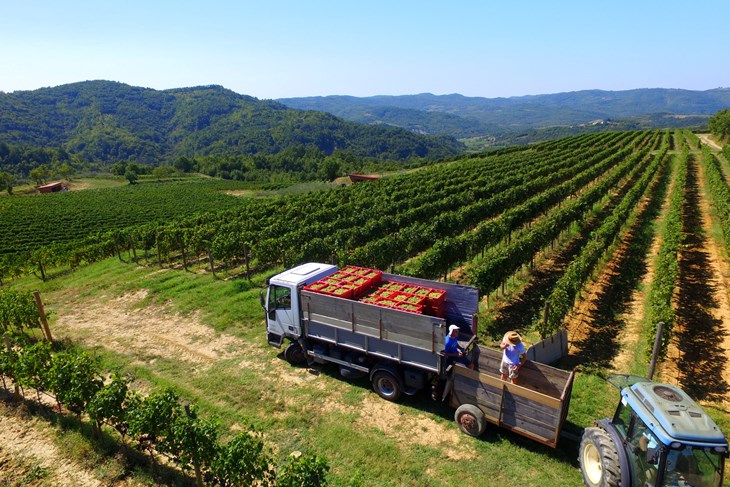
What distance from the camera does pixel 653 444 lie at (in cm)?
599

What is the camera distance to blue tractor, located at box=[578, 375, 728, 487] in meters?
5.53

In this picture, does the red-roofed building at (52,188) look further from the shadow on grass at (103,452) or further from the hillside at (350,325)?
the shadow on grass at (103,452)

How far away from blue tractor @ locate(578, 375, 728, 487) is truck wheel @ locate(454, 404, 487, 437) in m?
1.93

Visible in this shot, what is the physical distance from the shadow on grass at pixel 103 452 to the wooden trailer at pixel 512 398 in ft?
19.4

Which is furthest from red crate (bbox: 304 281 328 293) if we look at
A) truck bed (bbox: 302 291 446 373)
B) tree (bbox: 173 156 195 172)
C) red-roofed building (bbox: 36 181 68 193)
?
tree (bbox: 173 156 195 172)

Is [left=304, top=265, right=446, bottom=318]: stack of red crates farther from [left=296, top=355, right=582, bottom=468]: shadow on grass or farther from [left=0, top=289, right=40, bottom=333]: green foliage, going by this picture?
[left=0, top=289, right=40, bottom=333]: green foliage

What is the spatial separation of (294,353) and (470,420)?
553 cm

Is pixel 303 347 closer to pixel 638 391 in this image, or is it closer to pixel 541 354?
pixel 541 354

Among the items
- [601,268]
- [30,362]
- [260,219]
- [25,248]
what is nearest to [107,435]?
[30,362]

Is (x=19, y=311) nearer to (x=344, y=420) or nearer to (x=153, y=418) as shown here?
(x=153, y=418)

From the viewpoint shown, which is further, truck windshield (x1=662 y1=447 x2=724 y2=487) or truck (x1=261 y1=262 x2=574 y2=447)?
truck (x1=261 y1=262 x2=574 y2=447)

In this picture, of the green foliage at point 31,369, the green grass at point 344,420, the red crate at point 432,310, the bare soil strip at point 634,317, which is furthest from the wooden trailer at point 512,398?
the green foliage at point 31,369

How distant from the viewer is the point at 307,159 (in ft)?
569

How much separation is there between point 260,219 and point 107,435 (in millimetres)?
22466
